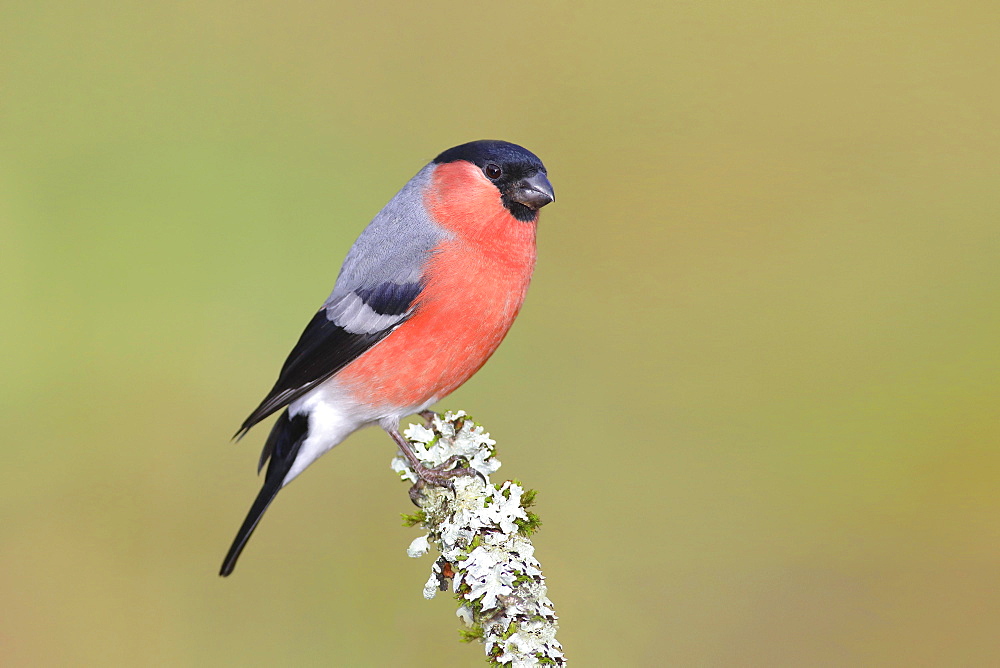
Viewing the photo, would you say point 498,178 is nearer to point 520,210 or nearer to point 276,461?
point 520,210

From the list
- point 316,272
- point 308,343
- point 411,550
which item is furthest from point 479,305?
point 316,272

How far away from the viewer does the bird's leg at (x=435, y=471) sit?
2.11m

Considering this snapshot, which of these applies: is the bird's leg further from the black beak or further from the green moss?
the black beak

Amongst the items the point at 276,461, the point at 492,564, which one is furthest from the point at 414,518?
the point at 276,461

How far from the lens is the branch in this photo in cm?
169

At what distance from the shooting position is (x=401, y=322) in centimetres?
251

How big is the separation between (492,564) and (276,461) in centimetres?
110

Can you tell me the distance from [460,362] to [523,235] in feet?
1.36

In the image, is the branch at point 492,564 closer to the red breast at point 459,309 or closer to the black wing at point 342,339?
the red breast at point 459,309

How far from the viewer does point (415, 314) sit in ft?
8.20

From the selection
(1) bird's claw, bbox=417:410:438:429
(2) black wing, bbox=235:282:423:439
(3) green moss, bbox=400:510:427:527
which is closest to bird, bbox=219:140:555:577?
(2) black wing, bbox=235:282:423:439

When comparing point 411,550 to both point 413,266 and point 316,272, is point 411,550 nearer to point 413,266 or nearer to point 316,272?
point 413,266

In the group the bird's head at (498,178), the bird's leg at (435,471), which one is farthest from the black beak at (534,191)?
the bird's leg at (435,471)

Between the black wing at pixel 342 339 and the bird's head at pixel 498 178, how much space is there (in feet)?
Result: 1.10
